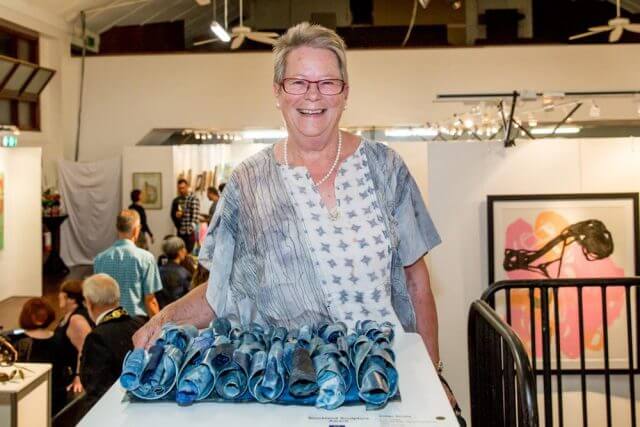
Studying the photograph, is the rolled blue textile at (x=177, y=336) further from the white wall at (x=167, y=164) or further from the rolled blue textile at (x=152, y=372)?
the white wall at (x=167, y=164)

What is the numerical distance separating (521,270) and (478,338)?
2.63m

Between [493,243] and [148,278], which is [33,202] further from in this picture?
[493,243]

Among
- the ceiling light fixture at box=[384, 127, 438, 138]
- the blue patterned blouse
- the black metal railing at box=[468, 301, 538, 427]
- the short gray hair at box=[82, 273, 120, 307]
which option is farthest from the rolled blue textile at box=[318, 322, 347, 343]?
the ceiling light fixture at box=[384, 127, 438, 138]

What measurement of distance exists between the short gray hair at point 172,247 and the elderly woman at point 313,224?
17.9ft

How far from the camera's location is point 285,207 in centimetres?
178

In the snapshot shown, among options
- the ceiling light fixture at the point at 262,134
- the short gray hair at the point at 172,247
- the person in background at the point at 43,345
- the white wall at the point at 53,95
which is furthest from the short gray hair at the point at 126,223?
the ceiling light fixture at the point at 262,134

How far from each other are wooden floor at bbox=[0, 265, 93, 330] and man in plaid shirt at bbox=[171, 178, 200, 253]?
1.87 meters

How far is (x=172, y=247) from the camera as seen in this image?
23.8 feet

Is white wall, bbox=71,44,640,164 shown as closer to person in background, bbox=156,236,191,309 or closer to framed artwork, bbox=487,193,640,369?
person in background, bbox=156,236,191,309

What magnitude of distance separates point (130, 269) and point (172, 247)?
1024 mm

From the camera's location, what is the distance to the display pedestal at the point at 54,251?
42.8 feet

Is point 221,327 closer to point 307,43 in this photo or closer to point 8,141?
point 307,43

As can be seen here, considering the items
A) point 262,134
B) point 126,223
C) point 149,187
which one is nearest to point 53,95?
point 149,187

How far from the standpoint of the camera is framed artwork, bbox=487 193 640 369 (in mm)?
4699
